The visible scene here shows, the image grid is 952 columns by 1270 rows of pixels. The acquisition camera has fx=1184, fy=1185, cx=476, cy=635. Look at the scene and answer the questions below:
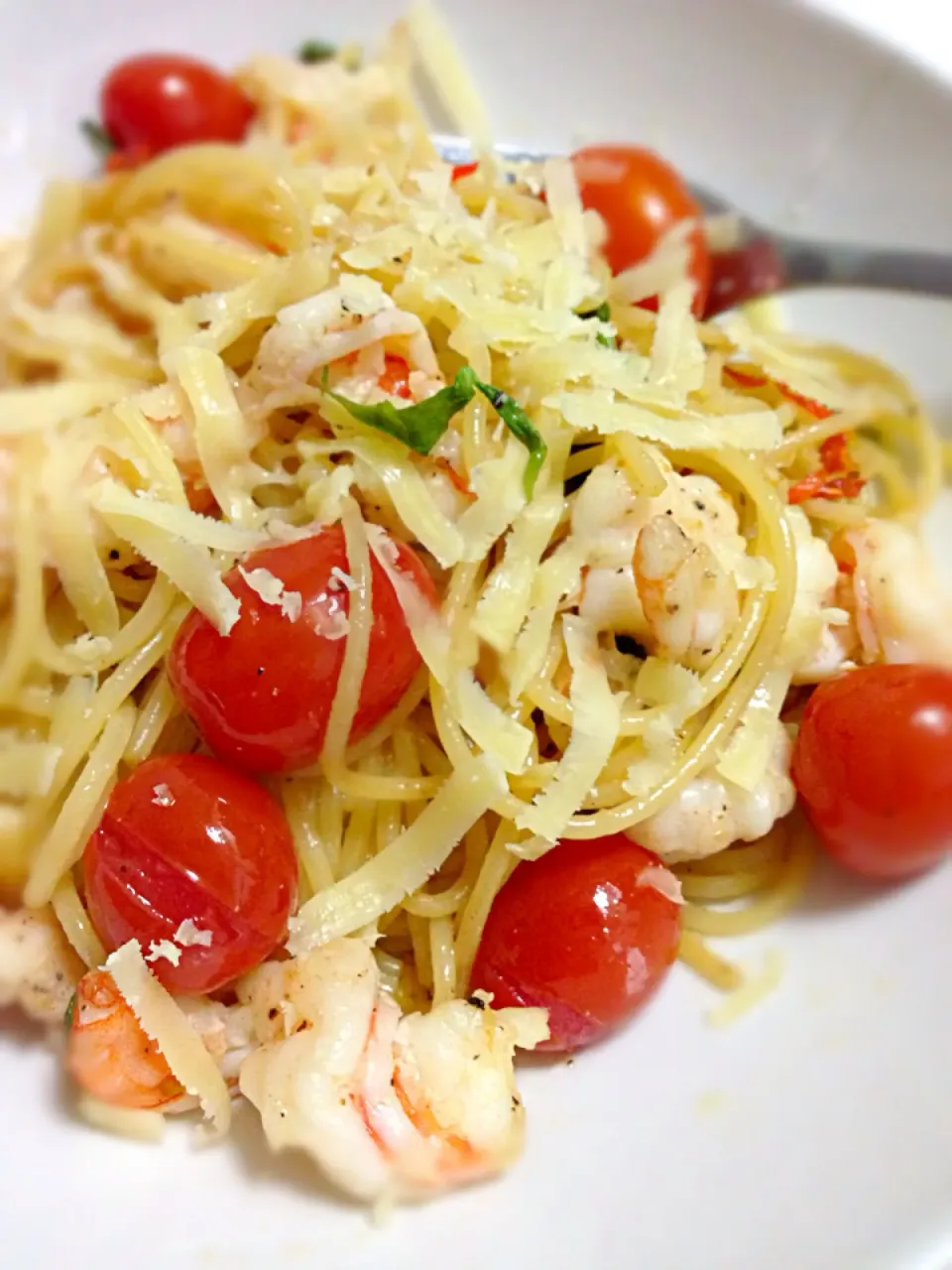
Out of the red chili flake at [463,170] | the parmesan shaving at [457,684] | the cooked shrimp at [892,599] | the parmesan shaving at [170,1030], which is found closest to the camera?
the parmesan shaving at [170,1030]

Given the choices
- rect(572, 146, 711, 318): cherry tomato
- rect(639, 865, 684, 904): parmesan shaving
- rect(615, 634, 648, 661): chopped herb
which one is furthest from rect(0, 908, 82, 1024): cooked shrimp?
rect(572, 146, 711, 318): cherry tomato

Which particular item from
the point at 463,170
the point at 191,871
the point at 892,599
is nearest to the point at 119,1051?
the point at 191,871

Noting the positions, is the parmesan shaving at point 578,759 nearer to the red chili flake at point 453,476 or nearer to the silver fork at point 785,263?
the red chili flake at point 453,476

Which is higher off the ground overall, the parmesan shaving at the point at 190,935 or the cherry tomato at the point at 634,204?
the cherry tomato at the point at 634,204

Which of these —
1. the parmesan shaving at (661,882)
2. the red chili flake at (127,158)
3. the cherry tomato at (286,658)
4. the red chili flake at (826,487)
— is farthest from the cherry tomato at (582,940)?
the red chili flake at (127,158)

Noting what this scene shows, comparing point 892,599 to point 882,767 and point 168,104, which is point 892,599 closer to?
point 882,767
